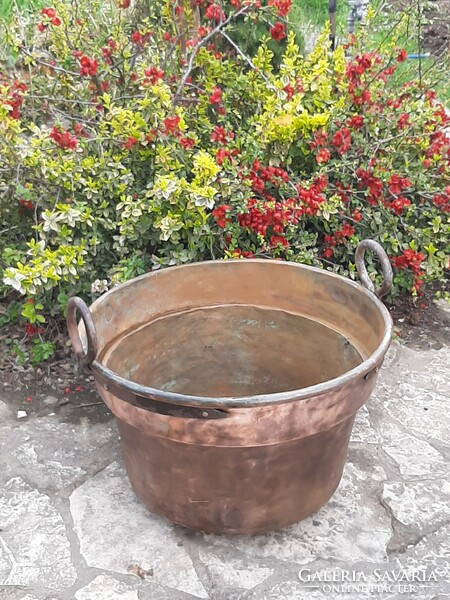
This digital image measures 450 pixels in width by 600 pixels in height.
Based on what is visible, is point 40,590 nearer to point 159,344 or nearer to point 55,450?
point 55,450

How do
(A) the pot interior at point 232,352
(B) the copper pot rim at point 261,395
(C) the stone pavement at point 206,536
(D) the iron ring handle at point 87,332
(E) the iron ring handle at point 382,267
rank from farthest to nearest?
(A) the pot interior at point 232,352 < (E) the iron ring handle at point 382,267 < (C) the stone pavement at point 206,536 < (D) the iron ring handle at point 87,332 < (B) the copper pot rim at point 261,395

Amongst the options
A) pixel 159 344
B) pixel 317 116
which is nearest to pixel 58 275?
pixel 159 344

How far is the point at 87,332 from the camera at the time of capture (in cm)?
157

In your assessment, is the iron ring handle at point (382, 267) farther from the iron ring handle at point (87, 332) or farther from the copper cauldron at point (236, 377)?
the iron ring handle at point (87, 332)

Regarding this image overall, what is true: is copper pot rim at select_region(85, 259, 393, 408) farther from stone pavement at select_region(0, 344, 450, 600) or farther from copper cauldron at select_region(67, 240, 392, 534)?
stone pavement at select_region(0, 344, 450, 600)

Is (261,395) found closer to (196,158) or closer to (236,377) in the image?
(236,377)

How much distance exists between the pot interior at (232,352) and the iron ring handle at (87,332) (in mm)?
343

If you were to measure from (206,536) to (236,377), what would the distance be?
2.09 feet

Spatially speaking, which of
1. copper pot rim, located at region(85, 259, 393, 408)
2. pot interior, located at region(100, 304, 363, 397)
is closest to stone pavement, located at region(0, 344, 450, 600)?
pot interior, located at region(100, 304, 363, 397)

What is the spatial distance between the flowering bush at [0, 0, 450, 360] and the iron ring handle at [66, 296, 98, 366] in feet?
1.79

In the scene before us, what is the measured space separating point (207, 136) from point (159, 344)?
40.6 inches

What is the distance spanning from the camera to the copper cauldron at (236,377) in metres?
1.53

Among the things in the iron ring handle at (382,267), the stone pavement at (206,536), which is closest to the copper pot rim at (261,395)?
the iron ring handle at (382,267)

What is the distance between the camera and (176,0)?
8.85 feet
